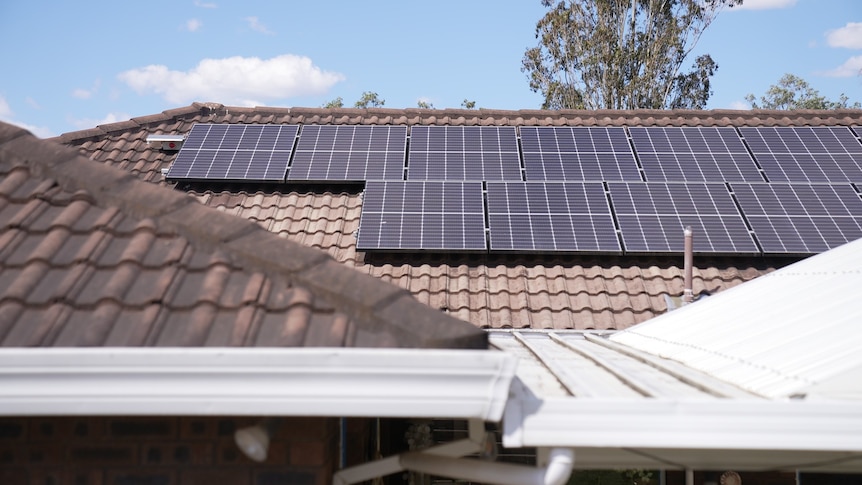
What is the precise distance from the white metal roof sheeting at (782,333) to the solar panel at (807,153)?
5.75 m

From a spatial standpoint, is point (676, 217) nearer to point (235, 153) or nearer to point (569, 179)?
point (569, 179)

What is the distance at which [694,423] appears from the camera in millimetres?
3277

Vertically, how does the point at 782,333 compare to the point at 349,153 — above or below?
below

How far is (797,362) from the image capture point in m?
3.96

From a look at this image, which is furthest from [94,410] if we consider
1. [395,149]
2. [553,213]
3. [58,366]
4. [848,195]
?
[848,195]

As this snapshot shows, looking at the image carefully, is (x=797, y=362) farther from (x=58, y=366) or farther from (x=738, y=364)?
(x=58, y=366)

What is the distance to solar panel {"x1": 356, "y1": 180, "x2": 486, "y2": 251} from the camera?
33.6 feet

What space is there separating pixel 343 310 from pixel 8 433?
5.33ft

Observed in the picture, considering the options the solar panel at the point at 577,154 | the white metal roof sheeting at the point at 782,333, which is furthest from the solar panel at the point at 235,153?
the white metal roof sheeting at the point at 782,333

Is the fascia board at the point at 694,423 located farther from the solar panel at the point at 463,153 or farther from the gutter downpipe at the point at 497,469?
the solar panel at the point at 463,153

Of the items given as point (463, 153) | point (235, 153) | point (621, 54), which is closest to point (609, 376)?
point (463, 153)

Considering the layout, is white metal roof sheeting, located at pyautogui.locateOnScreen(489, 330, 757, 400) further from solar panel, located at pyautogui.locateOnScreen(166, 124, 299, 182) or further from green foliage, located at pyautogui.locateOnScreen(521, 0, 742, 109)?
green foliage, located at pyautogui.locateOnScreen(521, 0, 742, 109)

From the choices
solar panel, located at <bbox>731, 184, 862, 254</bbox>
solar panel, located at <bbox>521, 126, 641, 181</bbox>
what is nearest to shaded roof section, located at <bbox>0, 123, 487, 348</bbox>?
solar panel, located at <bbox>731, 184, 862, 254</bbox>

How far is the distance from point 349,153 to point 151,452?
359 inches
